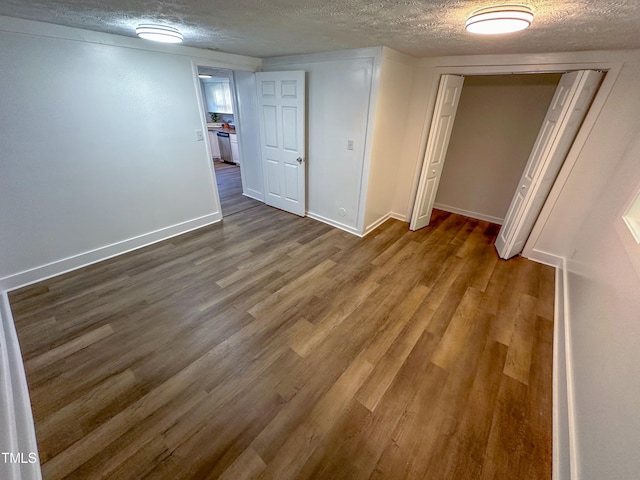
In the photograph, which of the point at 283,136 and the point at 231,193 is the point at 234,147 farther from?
the point at 283,136

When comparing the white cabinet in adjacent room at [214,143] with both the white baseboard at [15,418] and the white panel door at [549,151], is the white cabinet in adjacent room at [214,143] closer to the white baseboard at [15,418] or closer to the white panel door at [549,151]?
the white baseboard at [15,418]

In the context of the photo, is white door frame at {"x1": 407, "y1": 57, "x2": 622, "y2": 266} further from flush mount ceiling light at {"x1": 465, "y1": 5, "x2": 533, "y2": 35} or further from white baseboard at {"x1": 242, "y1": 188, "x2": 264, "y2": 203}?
white baseboard at {"x1": 242, "y1": 188, "x2": 264, "y2": 203}

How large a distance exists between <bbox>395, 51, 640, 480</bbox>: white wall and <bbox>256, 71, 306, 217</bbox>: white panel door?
1.50 meters

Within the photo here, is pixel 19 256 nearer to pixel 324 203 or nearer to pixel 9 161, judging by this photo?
pixel 9 161

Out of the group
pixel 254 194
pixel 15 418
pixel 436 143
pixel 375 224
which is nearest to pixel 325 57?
pixel 436 143

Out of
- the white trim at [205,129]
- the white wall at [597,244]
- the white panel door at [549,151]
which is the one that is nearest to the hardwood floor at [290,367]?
the white wall at [597,244]

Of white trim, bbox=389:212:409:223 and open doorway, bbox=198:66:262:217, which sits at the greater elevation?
open doorway, bbox=198:66:262:217

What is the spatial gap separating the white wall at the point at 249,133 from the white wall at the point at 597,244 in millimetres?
2266

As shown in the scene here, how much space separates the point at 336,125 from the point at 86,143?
258cm

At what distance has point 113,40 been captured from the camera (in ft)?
7.63

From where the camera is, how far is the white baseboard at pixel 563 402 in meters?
1.26

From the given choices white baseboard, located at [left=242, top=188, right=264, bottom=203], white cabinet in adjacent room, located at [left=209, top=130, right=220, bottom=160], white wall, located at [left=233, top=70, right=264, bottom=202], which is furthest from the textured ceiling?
white cabinet in adjacent room, located at [left=209, top=130, right=220, bottom=160]

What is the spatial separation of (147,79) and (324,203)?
243 centimetres

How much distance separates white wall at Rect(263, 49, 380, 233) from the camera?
111 inches
